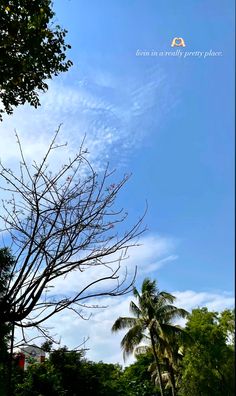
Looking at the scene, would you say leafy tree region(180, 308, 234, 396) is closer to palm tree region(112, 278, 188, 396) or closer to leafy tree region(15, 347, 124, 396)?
palm tree region(112, 278, 188, 396)

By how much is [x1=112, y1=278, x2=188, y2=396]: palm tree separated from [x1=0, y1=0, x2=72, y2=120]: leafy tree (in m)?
20.6

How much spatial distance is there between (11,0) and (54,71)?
1146mm

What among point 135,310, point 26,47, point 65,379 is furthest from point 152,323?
point 26,47

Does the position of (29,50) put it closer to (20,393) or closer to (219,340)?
(20,393)

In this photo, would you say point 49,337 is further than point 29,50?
No

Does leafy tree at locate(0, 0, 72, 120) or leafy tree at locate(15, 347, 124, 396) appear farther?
leafy tree at locate(15, 347, 124, 396)

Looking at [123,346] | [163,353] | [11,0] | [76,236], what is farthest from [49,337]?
[163,353]

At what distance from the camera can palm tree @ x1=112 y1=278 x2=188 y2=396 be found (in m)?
25.0

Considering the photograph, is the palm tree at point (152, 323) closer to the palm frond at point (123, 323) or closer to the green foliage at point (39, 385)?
the palm frond at point (123, 323)

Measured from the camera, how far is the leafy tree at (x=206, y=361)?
80.7ft

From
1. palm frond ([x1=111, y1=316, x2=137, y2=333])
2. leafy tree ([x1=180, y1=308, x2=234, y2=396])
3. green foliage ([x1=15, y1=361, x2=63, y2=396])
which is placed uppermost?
palm frond ([x1=111, y1=316, x2=137, y2=333])

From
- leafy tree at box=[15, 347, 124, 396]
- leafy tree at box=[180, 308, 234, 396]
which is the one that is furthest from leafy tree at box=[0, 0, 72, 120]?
leafy tree at box=[180, 308, 234, 396]

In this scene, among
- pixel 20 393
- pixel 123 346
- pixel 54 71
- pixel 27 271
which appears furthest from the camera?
pixel 123 346

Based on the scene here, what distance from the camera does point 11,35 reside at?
6059mm
